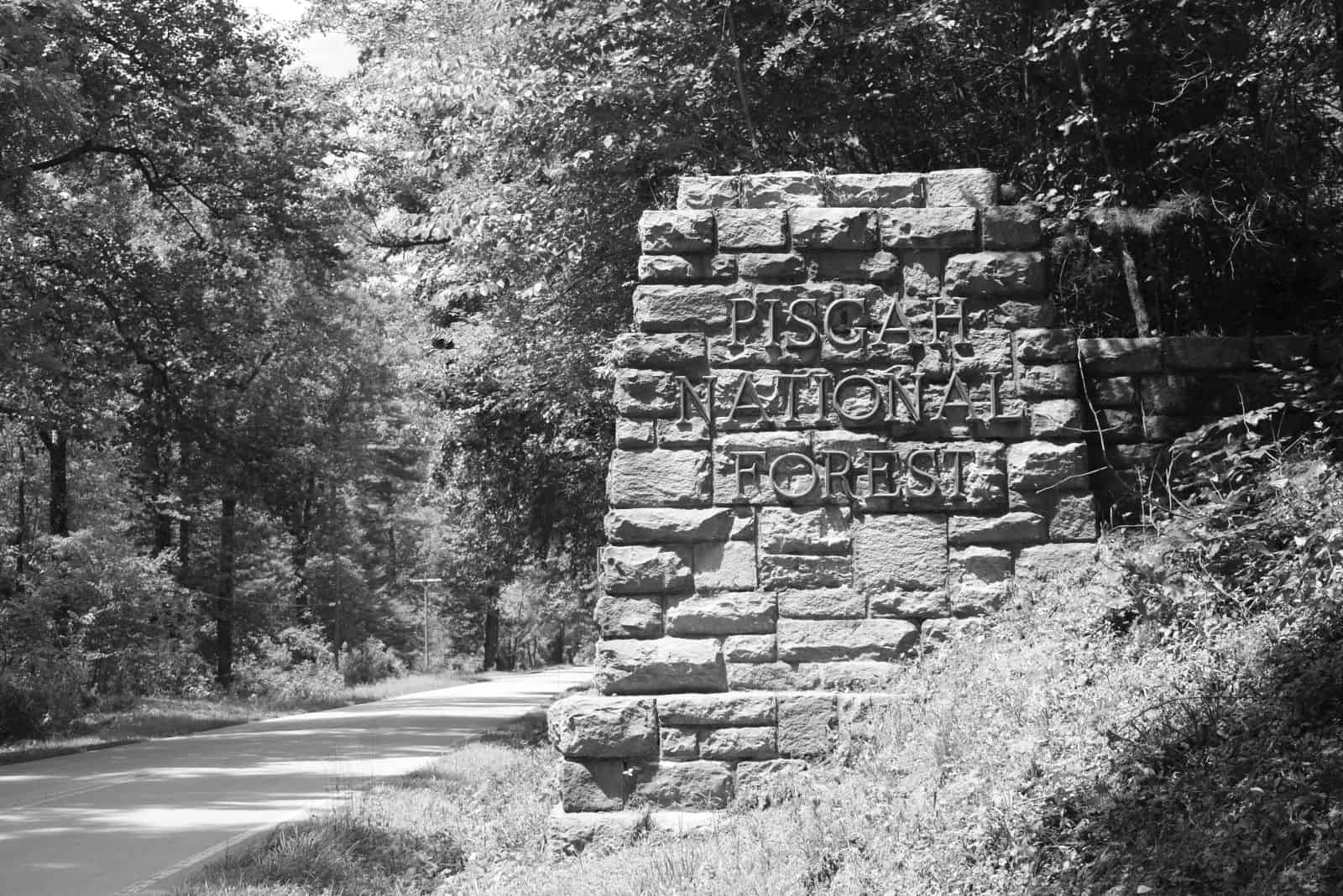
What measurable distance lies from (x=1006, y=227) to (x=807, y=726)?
3.14m

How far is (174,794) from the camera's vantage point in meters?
12.4

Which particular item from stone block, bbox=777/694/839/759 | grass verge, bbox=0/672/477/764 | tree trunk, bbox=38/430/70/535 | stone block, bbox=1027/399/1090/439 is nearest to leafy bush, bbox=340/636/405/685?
grass verge, bbox=0/672/477/764

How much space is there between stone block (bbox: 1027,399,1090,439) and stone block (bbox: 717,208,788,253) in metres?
1.75

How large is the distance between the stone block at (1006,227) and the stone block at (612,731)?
11.0 ft

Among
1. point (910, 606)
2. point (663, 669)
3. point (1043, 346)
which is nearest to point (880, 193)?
point (1043, 346)

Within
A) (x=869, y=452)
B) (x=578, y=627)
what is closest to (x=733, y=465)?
(x=869, y=452)

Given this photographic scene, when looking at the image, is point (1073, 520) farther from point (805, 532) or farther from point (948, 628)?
point (805, 532)

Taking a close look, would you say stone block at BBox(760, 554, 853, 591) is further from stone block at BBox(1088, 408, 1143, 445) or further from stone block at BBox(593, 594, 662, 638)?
stone block at BBox(1088, 408, 1143, 445)

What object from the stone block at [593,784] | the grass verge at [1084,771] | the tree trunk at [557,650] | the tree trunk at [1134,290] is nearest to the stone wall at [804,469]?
the stone block at [593,784]

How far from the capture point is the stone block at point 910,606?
24.7 ft

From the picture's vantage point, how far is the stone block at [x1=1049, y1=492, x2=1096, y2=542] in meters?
7.64

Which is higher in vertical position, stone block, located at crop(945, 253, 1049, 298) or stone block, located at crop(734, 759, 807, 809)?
stone block, located at crop(945, 253, 1049, 298)

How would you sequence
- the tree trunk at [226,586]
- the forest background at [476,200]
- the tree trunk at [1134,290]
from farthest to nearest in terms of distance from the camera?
the tree trunk at [226,586]
the forest background at [476,200]
the tree trunk at [1134,290]

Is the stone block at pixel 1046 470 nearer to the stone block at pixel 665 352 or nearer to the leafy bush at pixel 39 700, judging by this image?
the stone block at pixel 665 352
